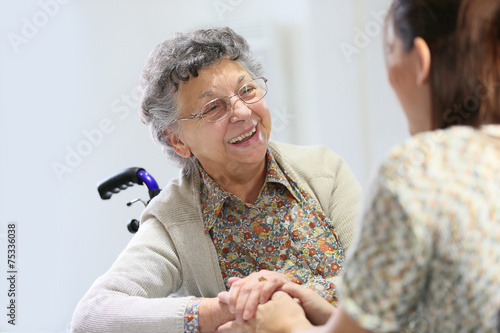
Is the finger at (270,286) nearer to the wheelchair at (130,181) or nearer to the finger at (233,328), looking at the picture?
the finger at (233,328)

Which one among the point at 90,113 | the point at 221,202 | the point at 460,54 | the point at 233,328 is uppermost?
the point at 460,54

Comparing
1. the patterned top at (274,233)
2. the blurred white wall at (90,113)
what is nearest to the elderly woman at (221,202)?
the patterned top at (274,233)

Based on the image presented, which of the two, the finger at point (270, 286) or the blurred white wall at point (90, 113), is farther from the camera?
the blurred white wall at point (90, 113)

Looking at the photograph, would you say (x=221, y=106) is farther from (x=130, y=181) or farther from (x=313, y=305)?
(x=313, y=305)

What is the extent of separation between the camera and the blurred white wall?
349cm

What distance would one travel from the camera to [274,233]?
1899mm

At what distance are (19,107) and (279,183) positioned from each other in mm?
2127

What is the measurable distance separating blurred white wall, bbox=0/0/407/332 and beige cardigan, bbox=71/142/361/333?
1715 mm

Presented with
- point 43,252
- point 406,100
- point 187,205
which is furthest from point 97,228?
point 406,100

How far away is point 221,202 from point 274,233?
20cm

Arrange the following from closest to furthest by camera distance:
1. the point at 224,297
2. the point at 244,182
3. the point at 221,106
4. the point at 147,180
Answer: the point at 224,297, the point at 221,106, the point at 244,182, the point at 147,180

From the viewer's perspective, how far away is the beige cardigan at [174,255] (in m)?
1.70

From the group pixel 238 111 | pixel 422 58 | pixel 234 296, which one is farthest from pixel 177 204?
pixel 422 58

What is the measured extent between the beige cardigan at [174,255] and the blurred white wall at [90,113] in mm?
1715
